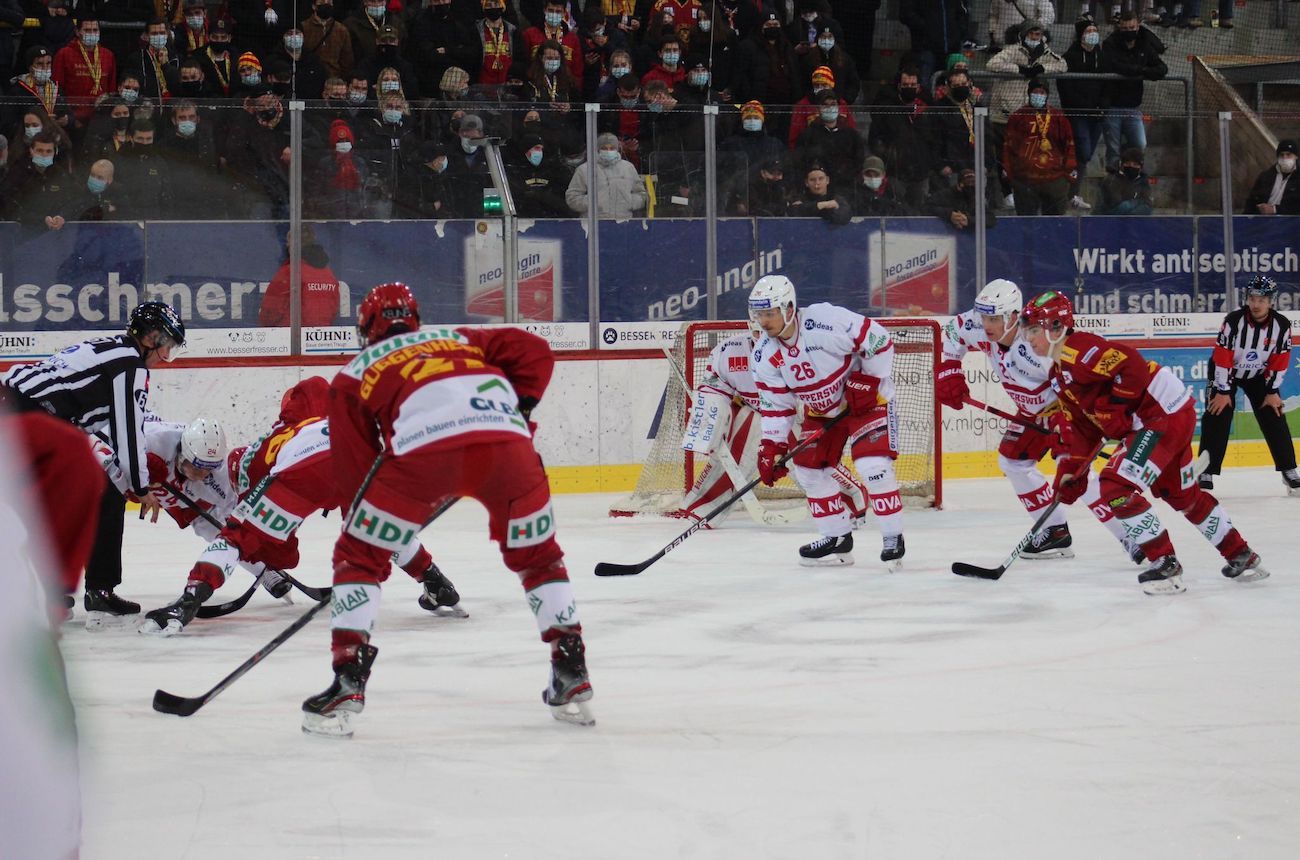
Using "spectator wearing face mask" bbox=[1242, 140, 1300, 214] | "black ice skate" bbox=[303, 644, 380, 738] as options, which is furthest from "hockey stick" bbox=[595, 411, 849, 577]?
"spectator wearing face mask" bbox=[1242, 140, 1300, 214]

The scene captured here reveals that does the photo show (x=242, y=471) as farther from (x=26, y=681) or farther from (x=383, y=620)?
(x=26, y=681)

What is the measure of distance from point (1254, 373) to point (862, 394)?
10.0 feet

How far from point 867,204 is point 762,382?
275 cm

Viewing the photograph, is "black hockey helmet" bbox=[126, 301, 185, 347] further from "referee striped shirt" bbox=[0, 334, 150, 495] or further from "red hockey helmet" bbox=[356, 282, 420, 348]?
"red hockey helmet" bbox=[356, 282, 420, 348]

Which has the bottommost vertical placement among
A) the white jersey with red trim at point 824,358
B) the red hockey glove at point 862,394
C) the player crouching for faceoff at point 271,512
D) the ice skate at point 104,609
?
the ice skate at point 104,609

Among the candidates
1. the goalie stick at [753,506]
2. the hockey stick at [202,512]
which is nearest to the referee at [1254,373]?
the goalie stick at [753,506]

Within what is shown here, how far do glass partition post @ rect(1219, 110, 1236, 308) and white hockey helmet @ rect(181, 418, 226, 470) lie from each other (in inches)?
257

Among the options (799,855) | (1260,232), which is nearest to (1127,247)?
(1260,232)

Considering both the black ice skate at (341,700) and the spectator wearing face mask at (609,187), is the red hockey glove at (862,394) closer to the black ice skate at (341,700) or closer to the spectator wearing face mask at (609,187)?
the spectator wearing face mask at (609,187)

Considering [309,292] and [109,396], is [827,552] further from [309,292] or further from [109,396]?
[309,292]

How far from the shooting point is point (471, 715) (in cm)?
358

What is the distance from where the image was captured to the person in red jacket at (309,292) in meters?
7.93

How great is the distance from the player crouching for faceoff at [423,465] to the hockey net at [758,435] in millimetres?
4179

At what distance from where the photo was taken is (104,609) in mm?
4805
